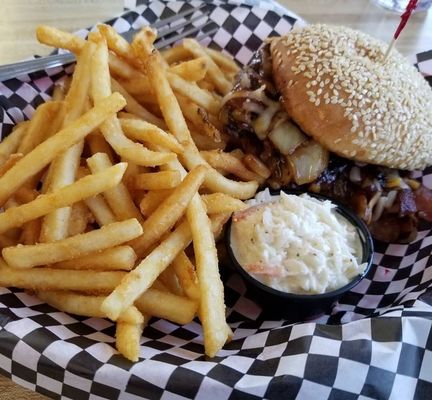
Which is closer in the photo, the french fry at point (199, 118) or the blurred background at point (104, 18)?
the french fry at point (199, 118)

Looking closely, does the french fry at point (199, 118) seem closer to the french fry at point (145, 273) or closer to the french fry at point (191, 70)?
the french fry at point (191, 70)

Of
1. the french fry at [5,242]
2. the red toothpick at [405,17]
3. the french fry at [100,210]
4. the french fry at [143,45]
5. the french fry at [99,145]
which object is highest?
the red toothpick at [405,17]

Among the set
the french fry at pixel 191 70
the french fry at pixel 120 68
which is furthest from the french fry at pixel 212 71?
the french fry at pixel 120 68

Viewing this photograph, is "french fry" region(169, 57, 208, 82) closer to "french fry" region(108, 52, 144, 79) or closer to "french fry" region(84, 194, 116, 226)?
"french fry" region(108, 52, 144, 79)

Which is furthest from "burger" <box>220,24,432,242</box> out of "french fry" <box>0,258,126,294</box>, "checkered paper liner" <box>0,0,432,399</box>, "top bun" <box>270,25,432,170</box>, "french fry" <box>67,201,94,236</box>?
"french fry" <box>0,258,126,294</box>

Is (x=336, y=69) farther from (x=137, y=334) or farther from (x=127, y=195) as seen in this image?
(x=137, y=334)
